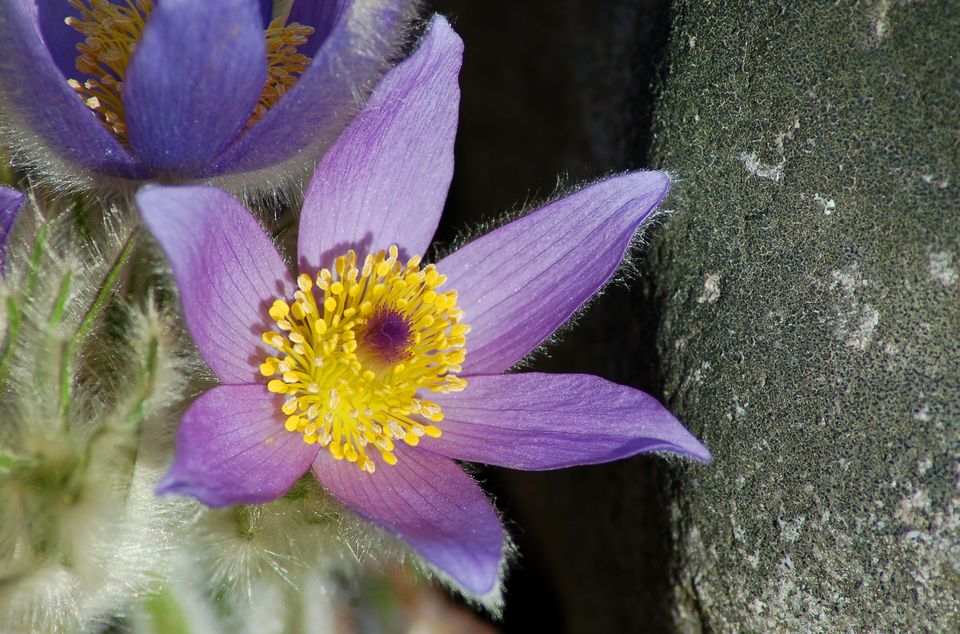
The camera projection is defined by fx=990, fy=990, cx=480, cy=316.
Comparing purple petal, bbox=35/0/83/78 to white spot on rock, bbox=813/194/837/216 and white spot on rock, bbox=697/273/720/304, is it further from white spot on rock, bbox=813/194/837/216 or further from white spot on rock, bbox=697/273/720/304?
white spot on rock, bbox=813/194/837/216

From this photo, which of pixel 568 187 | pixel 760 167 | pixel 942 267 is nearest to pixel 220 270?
pixel 568 187

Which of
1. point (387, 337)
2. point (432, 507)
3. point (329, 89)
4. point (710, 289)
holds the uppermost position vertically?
point (329, 89)

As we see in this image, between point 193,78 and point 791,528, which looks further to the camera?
point 791,528

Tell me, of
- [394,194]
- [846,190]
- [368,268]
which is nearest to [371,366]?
[368,268]

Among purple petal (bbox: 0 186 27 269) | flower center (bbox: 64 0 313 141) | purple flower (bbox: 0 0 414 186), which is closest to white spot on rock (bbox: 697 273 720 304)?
purple flower (bbox: 0 0 414 186)

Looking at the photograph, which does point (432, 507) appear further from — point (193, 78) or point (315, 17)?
point (315, 17)

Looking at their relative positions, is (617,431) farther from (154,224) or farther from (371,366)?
(154,224)
